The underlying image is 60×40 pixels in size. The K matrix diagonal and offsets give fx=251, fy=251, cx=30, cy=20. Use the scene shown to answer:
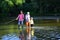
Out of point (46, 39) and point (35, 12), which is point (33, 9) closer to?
point (35, 12)

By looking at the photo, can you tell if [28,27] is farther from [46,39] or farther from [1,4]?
[1,4]

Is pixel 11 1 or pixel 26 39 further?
pixel 11 1

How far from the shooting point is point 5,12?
55594 mm

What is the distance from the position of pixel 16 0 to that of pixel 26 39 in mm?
30287

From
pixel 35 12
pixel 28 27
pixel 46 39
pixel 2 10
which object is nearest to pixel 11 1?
pixel 2 10

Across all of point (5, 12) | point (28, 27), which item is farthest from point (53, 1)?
point (28, 27)

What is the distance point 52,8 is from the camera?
60.8 m

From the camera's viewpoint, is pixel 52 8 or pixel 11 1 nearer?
pixel 11 1

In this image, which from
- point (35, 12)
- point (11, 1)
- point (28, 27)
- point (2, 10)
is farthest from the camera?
point (35, 12)

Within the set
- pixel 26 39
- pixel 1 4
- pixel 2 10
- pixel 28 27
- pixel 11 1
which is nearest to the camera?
pixel 26 39

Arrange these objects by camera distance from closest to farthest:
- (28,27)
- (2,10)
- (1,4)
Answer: (28,27)
(1,4)
(2,10)

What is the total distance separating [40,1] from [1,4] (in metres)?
13.6

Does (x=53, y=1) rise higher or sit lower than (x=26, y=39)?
higher

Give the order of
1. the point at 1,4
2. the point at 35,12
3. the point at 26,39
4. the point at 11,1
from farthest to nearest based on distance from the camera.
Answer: the point at 35,12 → the point at 1,4 → the point at 11,1 → the point at 26,39
